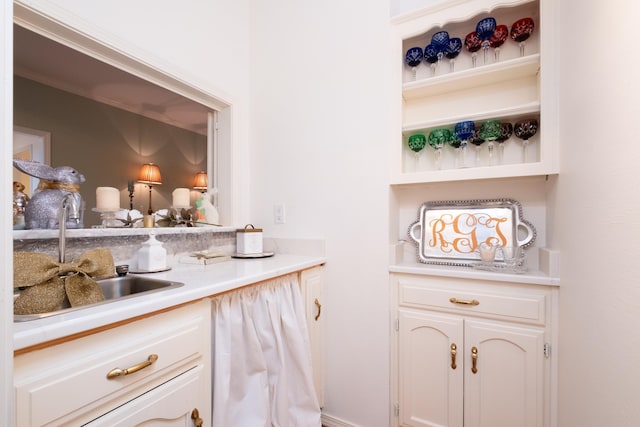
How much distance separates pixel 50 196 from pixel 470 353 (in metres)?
1.88

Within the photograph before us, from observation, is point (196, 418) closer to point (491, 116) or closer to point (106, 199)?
point (106, 199)

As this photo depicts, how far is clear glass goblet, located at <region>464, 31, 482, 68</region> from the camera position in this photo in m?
1.48

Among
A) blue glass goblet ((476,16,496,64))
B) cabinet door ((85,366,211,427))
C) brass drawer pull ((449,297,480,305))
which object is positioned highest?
blue glass goblet ((476,16,496,64))

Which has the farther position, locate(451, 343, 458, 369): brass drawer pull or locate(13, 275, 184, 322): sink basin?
locate(451, 343, 458, 369): brass drawer pull

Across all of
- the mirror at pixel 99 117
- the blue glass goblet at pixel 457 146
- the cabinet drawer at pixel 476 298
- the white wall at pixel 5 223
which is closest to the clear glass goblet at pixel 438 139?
the blue glass goblet at pixel 457 146

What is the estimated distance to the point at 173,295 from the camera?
0.86 m

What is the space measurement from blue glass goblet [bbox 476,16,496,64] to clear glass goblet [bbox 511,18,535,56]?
0.09 meters

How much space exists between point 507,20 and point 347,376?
6.85 ft

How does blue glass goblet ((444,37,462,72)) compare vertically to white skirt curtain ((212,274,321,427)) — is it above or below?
above

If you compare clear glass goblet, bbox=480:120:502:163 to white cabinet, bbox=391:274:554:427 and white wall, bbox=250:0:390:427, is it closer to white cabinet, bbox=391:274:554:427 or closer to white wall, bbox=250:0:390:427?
white wall, bbox=250:0:390:427

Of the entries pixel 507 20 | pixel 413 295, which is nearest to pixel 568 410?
pixel 413 295

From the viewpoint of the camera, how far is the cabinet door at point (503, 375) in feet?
4.04

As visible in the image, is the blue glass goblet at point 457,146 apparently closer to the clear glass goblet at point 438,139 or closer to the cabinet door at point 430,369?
the clear glass goblet at point 438,139

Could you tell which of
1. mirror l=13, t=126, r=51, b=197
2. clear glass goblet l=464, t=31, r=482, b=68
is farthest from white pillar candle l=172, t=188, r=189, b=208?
clear glass goblet l=464, t=31, r=482, b=68
